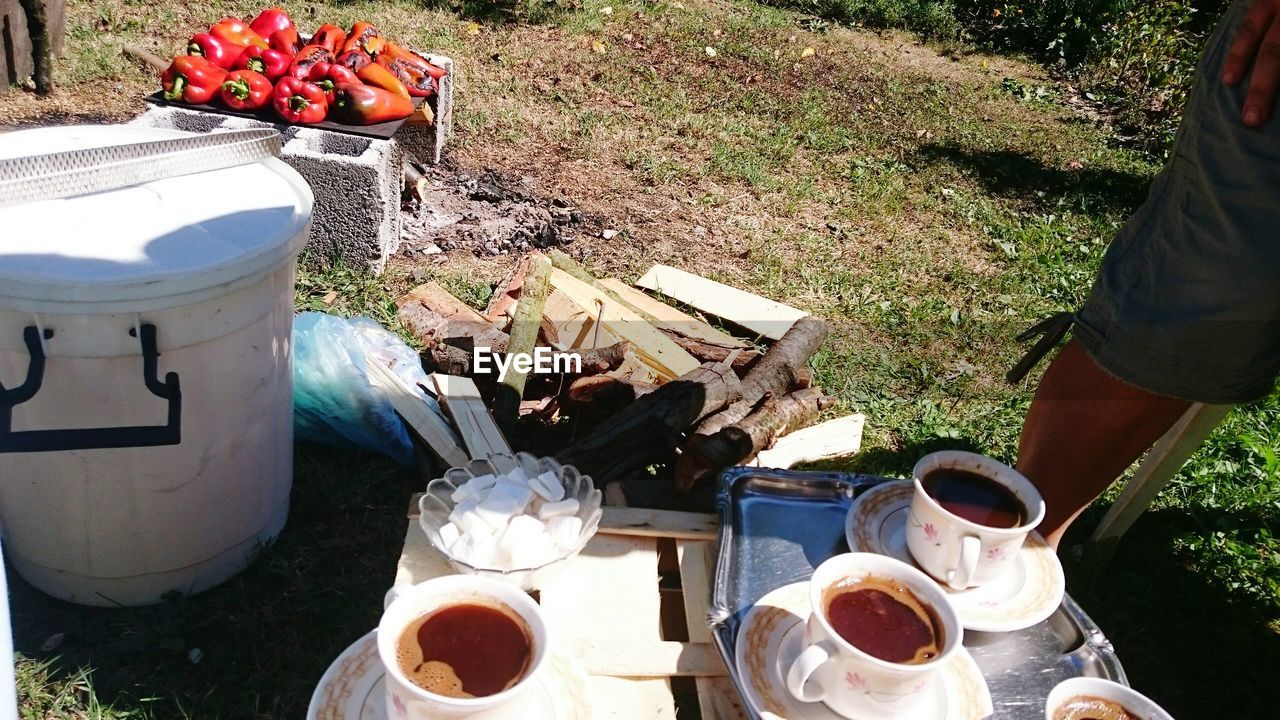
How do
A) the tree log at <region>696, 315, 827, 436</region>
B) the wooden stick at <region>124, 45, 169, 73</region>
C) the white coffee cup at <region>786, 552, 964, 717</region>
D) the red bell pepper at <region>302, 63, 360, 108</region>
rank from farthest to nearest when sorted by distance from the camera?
the wooden stick at <region>124, 45, 169, 73</region> < the red bell pepper at <region>302, 63, 360, 108</region> < the tree log at <region>696, 315, 827, 436</region> < the white coffee cup at <region>786, 552, 964, 717</region>

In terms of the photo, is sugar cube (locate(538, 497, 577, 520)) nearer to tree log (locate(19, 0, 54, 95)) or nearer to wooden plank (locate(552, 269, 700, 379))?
wooden plank (locate(552, 269, 700, 379))

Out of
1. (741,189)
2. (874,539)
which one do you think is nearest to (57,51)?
(741,189)

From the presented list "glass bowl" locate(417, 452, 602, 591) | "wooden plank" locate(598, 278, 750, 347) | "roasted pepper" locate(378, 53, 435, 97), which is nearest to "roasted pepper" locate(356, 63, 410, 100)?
"roasted pepper" locate(378, 53, 435, 97)

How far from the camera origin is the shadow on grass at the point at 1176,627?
2.87 m

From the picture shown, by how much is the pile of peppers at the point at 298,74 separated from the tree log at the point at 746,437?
2.26 m

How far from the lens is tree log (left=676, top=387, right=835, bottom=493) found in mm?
2896

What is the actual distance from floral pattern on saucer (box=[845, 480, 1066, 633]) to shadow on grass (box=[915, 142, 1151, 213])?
183 inches

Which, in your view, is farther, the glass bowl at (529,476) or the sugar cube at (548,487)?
the sugar cube at (548,487)

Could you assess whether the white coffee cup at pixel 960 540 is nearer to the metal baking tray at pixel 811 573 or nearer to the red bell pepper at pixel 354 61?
the metal baking tray at pixel 811 573

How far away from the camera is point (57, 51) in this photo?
5.80 m

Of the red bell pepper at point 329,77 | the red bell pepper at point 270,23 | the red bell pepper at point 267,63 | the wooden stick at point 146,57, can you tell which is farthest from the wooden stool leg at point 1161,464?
the wooden stick at point 146,57

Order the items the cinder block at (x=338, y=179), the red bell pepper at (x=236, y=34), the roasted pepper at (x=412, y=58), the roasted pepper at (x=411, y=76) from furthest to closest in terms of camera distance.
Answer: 1. the roasted pepper at (x=412, y=58)
2. the roasted pepper at (x=411, y=76)
3. the red bell pepper at (x=236, y=34)
4. the cinder block at (x=338, y=179)

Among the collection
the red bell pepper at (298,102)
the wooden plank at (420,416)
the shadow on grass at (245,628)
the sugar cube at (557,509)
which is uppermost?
the red bell pepper at (298,102)

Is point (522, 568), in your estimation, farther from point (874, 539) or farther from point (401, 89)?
point (401, 89)
